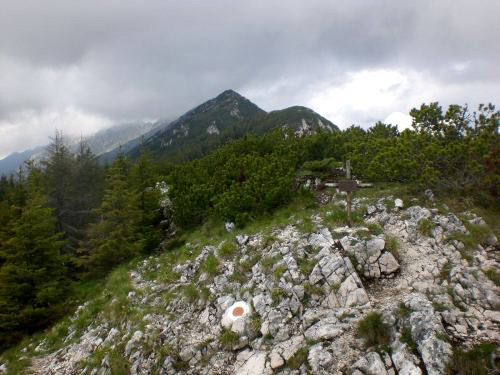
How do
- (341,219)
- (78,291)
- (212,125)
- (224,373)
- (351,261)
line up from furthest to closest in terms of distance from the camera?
(212,125)
(78,291)
(341,219)
(351,261)
(224,373)

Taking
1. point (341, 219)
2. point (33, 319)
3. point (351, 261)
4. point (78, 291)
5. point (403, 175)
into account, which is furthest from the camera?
point (78, 291)

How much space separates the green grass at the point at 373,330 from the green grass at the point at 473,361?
124 centimetres

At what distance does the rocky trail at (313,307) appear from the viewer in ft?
20.5

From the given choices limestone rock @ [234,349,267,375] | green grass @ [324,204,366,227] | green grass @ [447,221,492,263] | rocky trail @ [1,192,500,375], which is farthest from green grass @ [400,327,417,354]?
green grass @ [324,204,366,227]

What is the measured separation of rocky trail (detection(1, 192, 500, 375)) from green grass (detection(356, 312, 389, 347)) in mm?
85

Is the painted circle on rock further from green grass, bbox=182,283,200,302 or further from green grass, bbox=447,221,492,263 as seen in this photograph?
green grass, bbox=447,221,492,263

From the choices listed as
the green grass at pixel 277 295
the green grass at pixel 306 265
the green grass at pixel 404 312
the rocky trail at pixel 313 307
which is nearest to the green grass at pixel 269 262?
the rocky trail at pixel 313 307

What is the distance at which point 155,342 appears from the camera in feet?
28.9

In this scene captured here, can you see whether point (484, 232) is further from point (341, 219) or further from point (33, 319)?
point (33, 319)

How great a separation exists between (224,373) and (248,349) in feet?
2.78

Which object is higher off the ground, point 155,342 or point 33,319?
point 155,342

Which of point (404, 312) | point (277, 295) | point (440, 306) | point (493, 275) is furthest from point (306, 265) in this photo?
point (493, 275)

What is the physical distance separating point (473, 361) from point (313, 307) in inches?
144

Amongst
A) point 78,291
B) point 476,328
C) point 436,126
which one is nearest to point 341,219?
point 476,328
